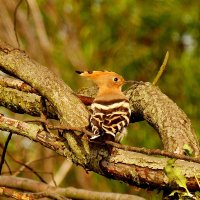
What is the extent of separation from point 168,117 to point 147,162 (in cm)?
51

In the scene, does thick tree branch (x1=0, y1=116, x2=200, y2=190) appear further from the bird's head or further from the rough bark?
the bird's head

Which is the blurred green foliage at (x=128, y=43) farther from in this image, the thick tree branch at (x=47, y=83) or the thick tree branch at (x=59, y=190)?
the thick tree branch at (x=47, y=83)

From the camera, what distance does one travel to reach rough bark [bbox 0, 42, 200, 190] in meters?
2.89

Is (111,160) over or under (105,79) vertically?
under

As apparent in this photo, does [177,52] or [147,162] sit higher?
[177,52]

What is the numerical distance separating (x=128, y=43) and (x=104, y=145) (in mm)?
6956

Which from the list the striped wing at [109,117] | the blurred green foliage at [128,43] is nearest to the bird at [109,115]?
the striped wing at [109,117]

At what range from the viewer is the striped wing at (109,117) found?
128 inches

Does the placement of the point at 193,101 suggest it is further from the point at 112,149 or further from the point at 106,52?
the point at 112,149

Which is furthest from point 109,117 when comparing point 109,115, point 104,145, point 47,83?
point 104,145

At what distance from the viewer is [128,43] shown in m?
9.95

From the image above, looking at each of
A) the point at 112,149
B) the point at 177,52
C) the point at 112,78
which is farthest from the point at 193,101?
the point at 112,149

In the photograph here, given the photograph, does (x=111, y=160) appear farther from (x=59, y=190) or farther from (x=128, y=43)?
(x=128, y=43)

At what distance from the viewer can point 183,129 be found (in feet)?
10.7
